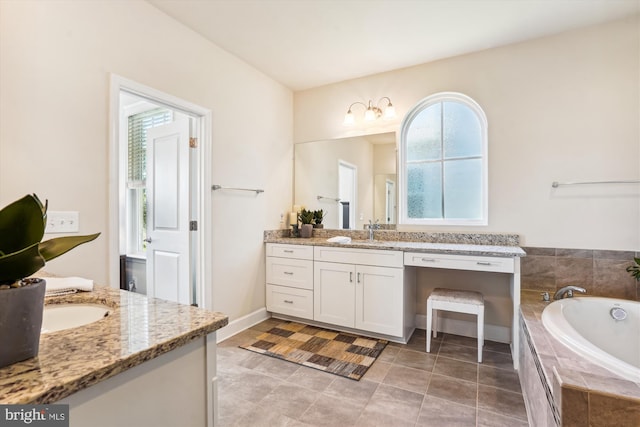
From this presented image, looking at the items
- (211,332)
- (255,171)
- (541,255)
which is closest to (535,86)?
(541,255)

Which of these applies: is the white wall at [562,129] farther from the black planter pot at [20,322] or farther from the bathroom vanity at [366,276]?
the black planter pot at [20,322]

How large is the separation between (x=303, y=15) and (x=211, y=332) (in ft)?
7.60

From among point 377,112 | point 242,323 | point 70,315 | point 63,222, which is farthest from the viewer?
point 377,112

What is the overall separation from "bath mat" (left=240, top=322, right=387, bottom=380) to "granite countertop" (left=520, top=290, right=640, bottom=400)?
115 cm

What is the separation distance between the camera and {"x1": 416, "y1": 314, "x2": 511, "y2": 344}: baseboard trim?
2703 millimetres

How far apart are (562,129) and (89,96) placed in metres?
3.44

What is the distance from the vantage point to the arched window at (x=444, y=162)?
113 inches

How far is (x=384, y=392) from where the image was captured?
77.7 inches

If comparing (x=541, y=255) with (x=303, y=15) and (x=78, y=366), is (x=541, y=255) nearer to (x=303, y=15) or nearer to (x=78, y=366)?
(x=303, y=15)

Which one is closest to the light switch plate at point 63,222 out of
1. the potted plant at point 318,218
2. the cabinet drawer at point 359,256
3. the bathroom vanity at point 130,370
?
the bathroom vanity at point 130,370

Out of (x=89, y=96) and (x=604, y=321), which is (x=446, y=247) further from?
(x=89, y=96)

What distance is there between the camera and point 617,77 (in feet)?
7.77

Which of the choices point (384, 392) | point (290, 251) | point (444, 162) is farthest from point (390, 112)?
point (384, 392)

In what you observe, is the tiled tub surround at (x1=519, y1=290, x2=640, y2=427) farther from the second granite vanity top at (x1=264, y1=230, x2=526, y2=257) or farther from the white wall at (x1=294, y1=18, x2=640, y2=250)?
the white wall at (x1=294, y1=18, x2=640, y2=250)
